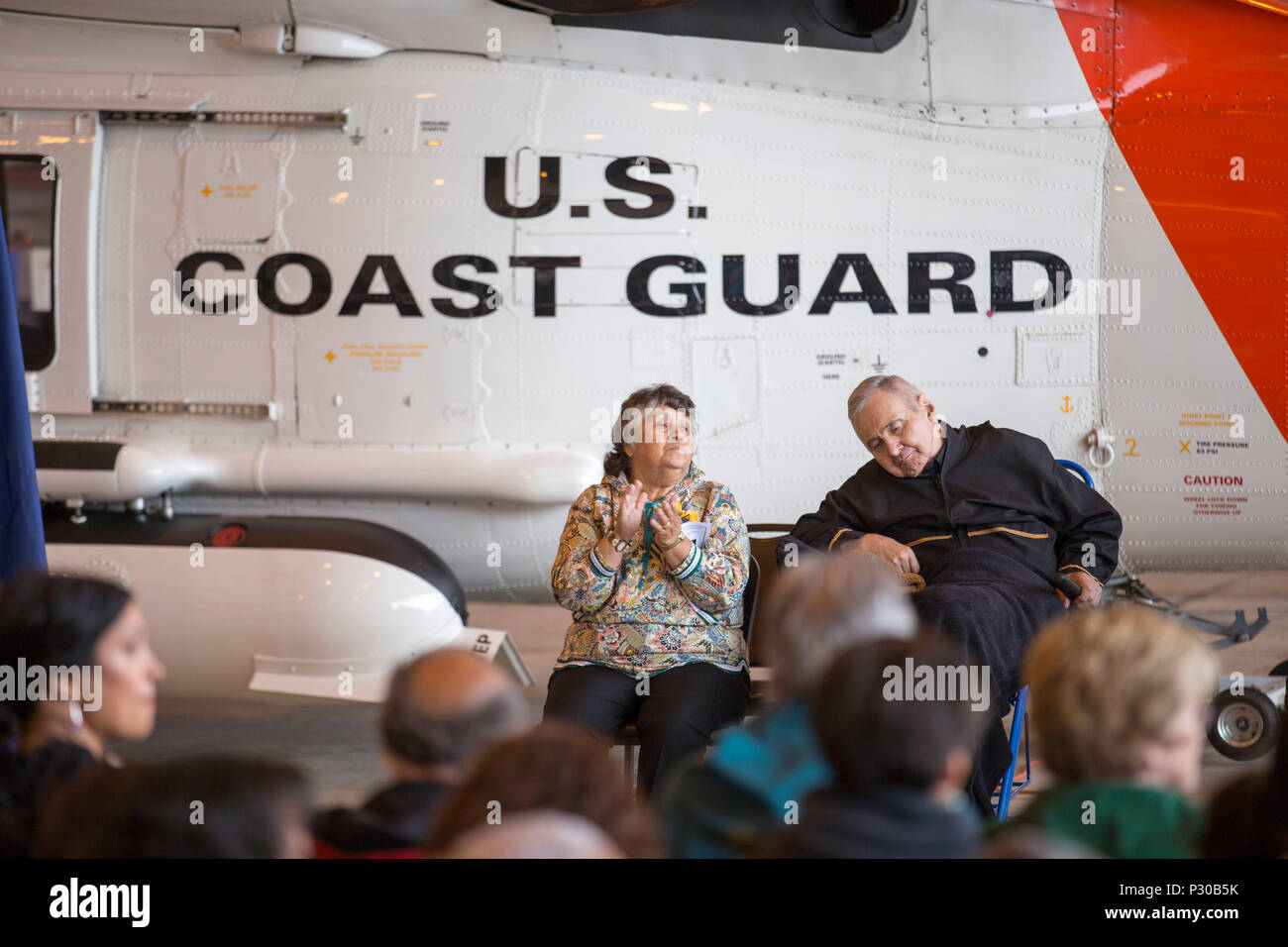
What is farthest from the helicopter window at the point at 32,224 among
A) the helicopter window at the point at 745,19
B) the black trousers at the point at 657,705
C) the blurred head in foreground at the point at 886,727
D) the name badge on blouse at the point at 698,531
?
the blurred head in foreground at the point at 886,727

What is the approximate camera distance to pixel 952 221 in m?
4.14

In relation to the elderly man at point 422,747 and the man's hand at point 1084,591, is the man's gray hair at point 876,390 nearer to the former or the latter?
the man's hand at point 1084,591

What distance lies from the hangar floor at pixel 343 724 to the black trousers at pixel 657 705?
49.8 inches

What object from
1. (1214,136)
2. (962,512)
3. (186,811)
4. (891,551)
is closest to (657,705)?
(891,551)

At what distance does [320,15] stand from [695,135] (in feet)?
4.90

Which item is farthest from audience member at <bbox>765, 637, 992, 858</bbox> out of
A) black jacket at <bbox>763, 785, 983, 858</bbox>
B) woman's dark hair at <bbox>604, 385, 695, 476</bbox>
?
woman's dark hair at <bbox>604, 385, 695, 476</bbox>

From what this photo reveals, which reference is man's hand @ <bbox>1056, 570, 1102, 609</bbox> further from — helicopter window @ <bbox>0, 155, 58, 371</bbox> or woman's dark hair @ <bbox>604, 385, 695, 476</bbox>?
helicopter window @ <bbox>0, 155, 58, 371</bbox>

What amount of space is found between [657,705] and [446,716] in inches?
60.2

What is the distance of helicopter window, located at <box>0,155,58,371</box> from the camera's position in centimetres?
451

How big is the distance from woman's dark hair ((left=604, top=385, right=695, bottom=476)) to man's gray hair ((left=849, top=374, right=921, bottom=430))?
496mm
